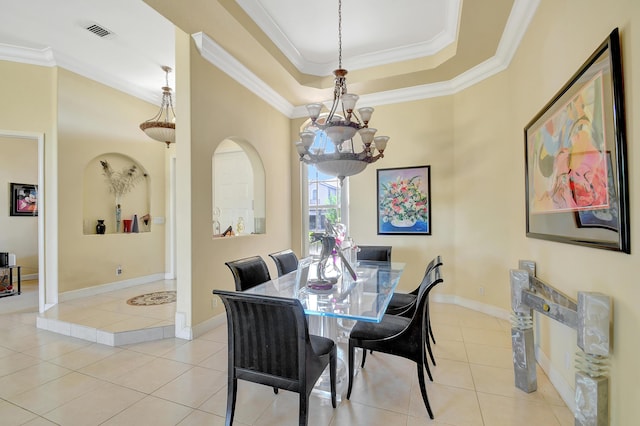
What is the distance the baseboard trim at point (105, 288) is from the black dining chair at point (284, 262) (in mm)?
3320

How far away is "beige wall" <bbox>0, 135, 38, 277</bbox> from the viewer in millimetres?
5957

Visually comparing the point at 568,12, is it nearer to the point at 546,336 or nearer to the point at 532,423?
the point at 546,336

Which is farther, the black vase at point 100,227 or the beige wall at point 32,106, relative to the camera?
the black vase at point 100,227

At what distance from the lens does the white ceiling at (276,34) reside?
2969mm

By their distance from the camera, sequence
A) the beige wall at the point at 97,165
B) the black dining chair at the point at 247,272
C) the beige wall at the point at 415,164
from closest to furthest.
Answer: the black dining chair at the point at 247,272 < the beige wall at the point at 97,165 < the beige wall at the point at 415,164

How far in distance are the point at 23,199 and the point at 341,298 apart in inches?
305

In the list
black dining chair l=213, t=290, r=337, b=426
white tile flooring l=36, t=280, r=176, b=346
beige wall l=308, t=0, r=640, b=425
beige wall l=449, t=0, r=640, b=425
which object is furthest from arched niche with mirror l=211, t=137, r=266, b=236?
black dining chair l=213, t=290, r=337, b=426

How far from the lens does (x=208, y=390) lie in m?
2.21

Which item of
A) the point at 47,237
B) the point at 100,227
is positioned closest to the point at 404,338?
the point at 47,237

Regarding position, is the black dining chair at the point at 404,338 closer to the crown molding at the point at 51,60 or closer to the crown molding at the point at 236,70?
the crown molding at the point at 236,70

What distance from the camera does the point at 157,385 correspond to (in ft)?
7.41

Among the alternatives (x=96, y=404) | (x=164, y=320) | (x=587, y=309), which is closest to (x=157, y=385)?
(x=96, y=404)

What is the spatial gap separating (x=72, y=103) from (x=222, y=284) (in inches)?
140

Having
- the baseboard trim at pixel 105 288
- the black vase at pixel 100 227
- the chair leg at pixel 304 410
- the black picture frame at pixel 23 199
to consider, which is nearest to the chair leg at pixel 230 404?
the chair leg at pixel 304 410
